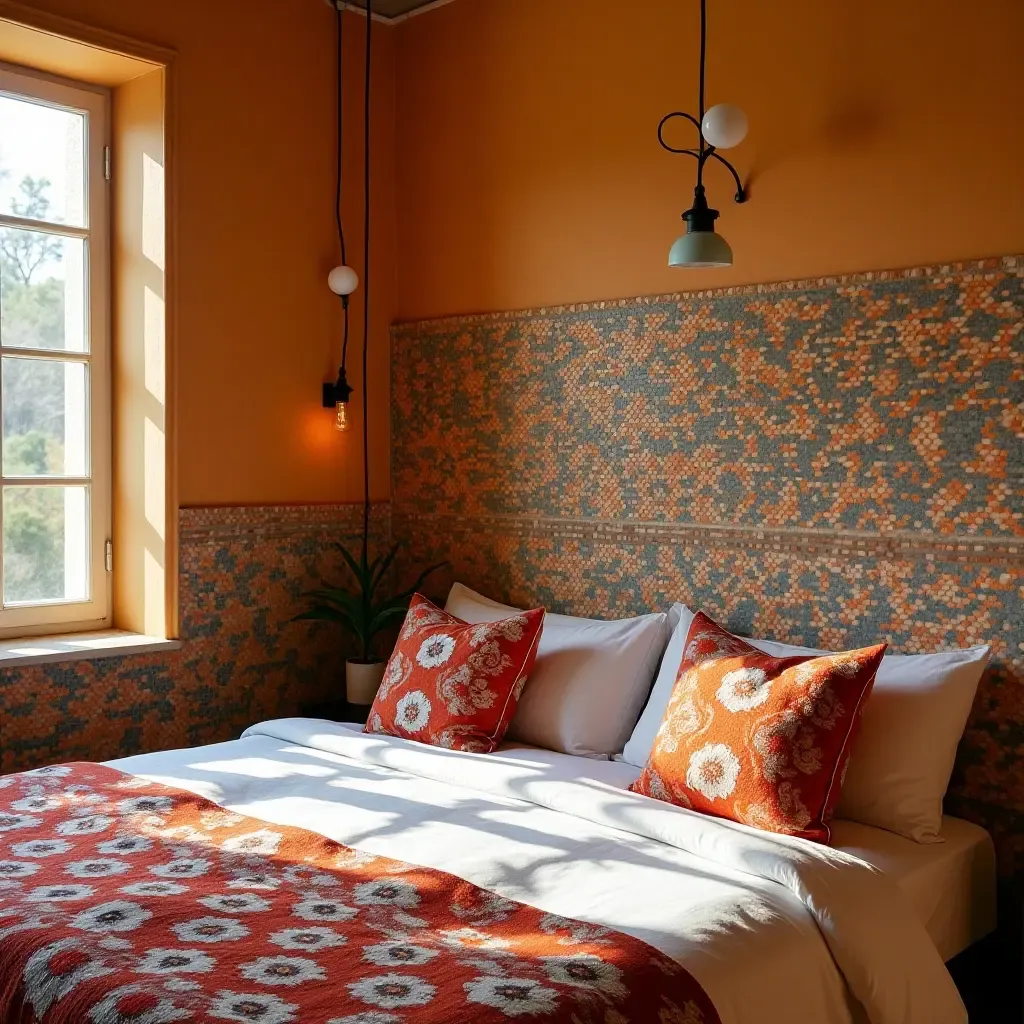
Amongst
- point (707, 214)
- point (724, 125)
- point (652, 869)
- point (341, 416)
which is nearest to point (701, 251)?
point (707, 214)

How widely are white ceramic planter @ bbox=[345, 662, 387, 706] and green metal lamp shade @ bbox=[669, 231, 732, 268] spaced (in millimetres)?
1867

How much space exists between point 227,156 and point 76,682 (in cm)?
189

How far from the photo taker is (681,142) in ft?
12.1

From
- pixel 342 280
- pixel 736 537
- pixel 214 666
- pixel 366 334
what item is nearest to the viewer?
pixel 736 537

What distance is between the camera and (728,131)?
3.29m

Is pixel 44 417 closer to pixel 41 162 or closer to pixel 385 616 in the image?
pixel 41 162

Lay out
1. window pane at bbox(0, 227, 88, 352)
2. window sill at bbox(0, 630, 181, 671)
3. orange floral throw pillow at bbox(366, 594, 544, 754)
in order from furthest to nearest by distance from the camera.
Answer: window pane at bbox(0, 227, 88, 352) → window sill at bbox(0, 630, 181, 671) → orange floral throw pillow at bbox(366, 594, 544, 754)

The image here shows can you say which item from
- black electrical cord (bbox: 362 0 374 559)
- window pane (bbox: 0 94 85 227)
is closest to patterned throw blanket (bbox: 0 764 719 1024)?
black electrical cord (bbox: 362 0 374 559)

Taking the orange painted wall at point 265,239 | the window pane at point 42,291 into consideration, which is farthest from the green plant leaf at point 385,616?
the window pane at point 42,291

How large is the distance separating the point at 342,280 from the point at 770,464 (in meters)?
1.80

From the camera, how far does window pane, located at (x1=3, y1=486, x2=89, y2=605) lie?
12.9ft

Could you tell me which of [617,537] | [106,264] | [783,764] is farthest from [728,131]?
[106,264]

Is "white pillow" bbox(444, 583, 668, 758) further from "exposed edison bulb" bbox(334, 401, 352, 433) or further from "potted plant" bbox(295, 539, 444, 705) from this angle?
"exposed edison bulb" bbox(334, 401, 352, 433)

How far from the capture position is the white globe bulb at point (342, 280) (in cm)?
438
